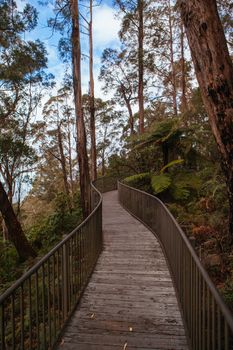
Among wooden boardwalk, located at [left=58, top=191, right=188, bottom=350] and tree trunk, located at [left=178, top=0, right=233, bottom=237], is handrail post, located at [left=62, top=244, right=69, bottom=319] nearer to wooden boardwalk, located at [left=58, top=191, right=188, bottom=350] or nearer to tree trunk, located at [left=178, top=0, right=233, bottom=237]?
wooden boardwalk, located at [left=58, top=191, right=188, bottom=350]

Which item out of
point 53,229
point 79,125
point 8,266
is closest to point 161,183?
point 79,125

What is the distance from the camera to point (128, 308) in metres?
3.87

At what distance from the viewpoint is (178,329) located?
3348mm

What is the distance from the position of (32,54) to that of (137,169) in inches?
343

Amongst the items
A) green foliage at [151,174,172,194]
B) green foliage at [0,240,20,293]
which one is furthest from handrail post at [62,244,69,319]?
green foliage at [151,174,172,194]

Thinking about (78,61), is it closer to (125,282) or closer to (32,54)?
(32,54)

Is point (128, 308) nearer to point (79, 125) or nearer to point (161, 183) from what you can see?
point (161, 183)

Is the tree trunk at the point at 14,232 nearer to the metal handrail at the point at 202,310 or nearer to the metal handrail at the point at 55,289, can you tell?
the metal handrail at the point at 55,289

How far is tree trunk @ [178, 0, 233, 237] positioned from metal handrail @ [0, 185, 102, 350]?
2.79 meters

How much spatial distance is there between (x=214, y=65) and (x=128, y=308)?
390cm

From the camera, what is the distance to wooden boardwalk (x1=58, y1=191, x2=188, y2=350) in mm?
3139

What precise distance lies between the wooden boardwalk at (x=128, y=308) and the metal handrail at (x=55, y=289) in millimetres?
168

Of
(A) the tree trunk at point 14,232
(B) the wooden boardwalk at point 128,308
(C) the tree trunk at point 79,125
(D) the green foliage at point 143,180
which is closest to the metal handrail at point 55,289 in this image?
(B) the wooden boardwalk at point 128,308

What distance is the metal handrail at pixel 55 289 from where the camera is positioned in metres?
2.67
